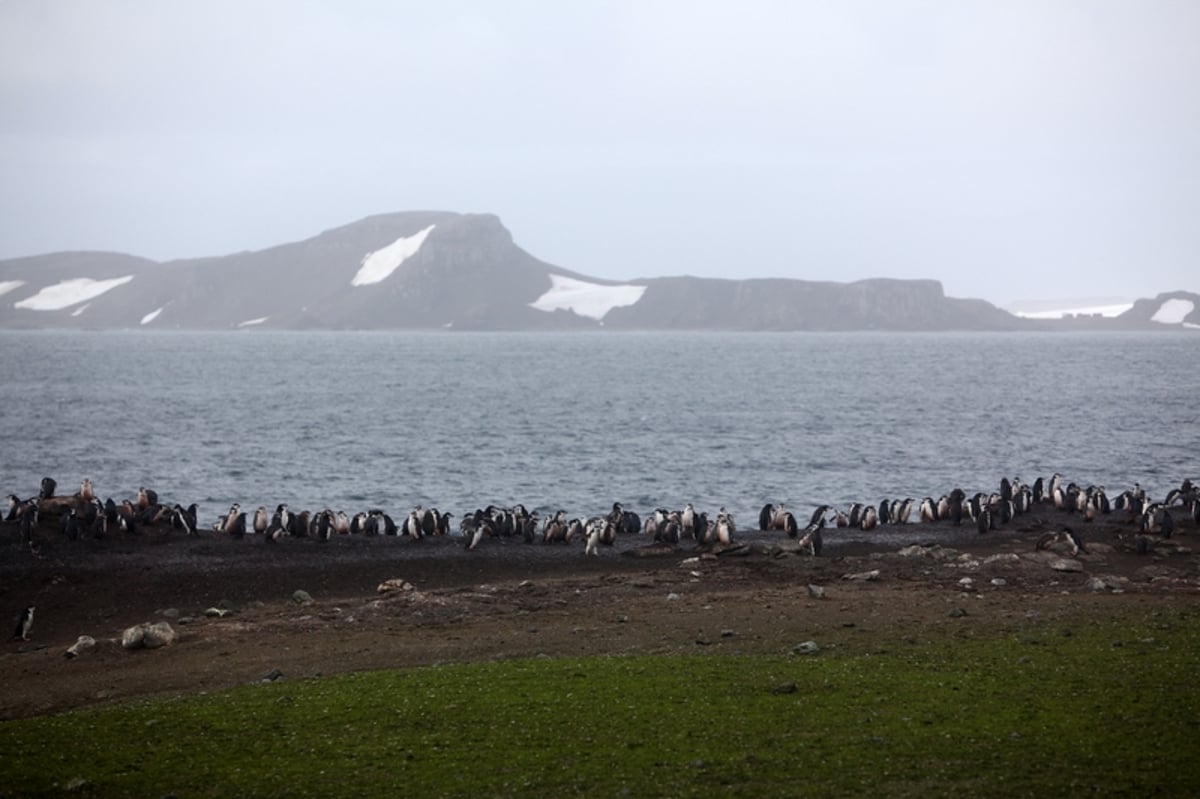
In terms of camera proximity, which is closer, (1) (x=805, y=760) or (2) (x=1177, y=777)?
(2) (x=1177, y=777)

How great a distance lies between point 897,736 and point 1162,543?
1940cm

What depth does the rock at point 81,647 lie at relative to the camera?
18906 millimetres

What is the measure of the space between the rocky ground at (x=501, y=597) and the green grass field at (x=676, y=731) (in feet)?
5.94

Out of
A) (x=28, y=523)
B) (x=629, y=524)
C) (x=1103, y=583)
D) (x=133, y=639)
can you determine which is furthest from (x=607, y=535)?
(x=28, y=523)

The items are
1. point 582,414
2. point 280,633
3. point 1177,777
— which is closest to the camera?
point 1177,777

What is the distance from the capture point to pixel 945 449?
55.2m

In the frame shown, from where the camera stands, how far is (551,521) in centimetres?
Answer: 3092

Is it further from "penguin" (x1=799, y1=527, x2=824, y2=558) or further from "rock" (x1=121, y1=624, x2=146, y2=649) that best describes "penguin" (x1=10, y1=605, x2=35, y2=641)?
"penguin" (x1=799, y1=527, x2=824, y2=558)

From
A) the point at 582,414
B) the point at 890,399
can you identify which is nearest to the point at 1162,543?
the point at 582,414

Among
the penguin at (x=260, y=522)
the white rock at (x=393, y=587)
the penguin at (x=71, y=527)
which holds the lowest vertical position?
the penguin at (x=260, y=522)

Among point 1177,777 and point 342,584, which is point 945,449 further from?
point 1177,777

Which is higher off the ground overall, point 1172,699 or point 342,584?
point 1172,699

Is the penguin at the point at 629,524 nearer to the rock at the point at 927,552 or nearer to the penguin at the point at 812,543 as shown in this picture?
the penguin at the point at 812,543

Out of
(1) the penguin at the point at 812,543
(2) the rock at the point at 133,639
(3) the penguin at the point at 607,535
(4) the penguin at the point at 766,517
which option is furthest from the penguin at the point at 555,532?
(2) the rock at the point at 133,639
